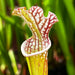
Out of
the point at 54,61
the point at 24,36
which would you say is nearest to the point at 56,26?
the point at 24,36

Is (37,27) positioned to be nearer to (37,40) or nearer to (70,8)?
(37,40)

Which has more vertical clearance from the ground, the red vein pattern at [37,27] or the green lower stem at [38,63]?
the red vein pattern at [37,27]

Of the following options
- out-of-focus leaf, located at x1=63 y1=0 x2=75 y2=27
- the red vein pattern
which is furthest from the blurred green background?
the red vein pattern

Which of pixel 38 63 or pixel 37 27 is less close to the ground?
pixel 37 27

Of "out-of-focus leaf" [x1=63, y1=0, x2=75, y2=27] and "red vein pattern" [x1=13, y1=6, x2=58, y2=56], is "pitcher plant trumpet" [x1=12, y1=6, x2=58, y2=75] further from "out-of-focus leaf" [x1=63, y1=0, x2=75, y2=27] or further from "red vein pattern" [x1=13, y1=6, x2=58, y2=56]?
"out-of-focus leaf" [x1=63, y1=0, x2=75, y2=27]

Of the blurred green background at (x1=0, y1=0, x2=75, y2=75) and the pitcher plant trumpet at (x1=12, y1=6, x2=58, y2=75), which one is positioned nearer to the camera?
the pitcher plant trumpet at (x1=12, y1=6, x2=58, y2=75)

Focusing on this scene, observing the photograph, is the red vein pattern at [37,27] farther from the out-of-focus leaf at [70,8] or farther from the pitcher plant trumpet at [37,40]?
the out-of-focus leaf at [70,8]

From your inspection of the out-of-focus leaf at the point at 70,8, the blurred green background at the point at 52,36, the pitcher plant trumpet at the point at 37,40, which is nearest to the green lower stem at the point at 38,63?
the pitcher plant trumpet at the point at 37,40

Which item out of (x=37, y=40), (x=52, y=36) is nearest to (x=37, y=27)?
(x=37, y=40)
